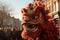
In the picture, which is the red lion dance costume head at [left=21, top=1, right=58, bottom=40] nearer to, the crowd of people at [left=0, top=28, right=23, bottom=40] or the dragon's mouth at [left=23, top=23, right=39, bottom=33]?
the dragon's mouth at [left=23, top=23, right=39, bottom=33]

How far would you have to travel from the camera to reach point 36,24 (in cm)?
350

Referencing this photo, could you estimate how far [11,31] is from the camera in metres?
14.0

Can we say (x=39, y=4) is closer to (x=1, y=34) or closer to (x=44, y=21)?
(x=44, y=21)

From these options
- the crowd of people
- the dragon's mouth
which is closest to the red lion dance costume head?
the dragon's mouth

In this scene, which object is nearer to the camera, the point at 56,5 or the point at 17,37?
the point at 17,37

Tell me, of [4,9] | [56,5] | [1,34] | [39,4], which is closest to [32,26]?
[39,4]

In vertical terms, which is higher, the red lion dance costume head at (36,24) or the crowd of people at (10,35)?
the red lion dance costume head at (36,24)

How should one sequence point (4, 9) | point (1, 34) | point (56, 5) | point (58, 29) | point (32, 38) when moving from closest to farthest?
point (32, 38), point (58, 29), point (1, 34), point (56, 5), point (4, 9)

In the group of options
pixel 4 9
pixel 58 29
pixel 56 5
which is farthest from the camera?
pixel 4 9

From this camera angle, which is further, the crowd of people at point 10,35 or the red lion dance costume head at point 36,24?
the crowd of people at point 10,35

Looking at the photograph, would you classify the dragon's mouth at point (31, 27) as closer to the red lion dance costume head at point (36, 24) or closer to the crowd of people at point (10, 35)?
the red lion dance costume head at point (36, 24)

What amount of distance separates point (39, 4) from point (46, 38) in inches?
21.6

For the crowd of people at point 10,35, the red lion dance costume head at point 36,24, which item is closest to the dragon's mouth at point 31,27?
the red lion dance costume head at point 36,24

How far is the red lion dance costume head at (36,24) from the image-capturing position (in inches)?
137
